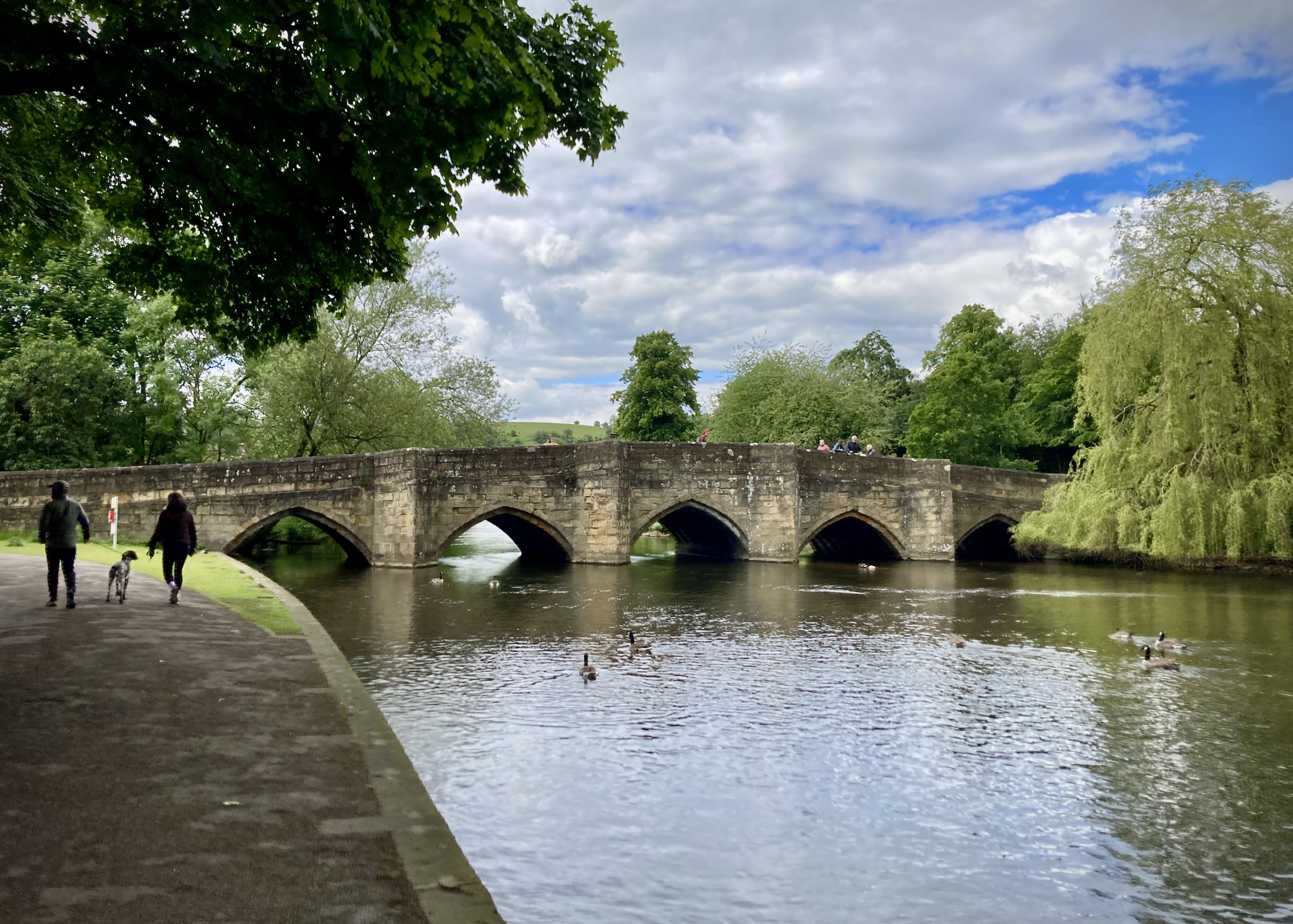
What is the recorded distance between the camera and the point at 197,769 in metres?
4.93

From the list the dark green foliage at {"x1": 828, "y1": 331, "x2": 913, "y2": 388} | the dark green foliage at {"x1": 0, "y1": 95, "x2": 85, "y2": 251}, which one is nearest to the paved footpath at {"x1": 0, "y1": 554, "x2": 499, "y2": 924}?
the dark green foliage at {"x1": 0, "y1": 95, "x2": 85, "y2": 251}

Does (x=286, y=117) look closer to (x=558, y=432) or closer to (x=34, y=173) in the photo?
(x=34, y=173)

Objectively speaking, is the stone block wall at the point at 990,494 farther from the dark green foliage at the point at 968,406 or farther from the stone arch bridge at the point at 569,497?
the dark green foliage at the point at 968,406

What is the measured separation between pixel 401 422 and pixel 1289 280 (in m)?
23.5

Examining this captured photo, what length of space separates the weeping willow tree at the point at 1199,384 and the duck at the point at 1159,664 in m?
11.6

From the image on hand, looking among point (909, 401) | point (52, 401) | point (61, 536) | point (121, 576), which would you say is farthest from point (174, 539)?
point (909, 401)

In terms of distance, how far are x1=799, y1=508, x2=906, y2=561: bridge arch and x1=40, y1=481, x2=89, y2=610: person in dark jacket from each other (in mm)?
20168

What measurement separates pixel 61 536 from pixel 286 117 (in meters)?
5.59

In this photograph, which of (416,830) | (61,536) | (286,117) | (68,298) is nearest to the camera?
(416,830)

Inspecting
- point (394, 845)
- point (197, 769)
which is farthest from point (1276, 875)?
point (197, 769)

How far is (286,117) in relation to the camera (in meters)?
7.53

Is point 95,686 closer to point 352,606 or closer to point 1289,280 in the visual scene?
point 352,606

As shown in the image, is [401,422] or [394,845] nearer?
[394,845]

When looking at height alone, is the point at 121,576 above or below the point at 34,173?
below
